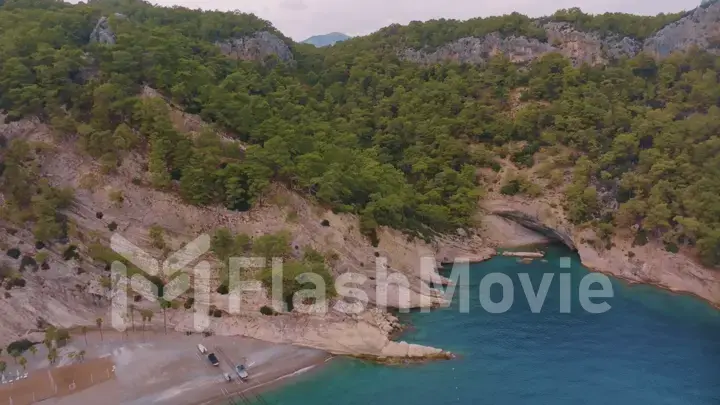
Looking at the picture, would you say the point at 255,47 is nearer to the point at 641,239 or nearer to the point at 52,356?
the point at 52,356

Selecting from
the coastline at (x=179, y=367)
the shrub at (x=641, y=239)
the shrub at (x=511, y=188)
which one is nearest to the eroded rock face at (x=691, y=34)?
the shrub at (x=511, y=188)

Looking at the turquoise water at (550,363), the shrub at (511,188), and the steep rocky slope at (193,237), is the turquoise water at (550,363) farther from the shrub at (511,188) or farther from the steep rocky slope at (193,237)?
the shrub at (511,188)

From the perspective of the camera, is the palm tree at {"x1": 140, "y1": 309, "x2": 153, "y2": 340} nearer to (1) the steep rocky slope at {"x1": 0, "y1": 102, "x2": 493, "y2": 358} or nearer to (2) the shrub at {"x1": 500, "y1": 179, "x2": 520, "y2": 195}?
(1) the steep rocky slope at {"x1": 0, "y1": 102, "x2": 493, "y2": 358}

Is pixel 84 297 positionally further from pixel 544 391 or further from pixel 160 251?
pixel 544 391

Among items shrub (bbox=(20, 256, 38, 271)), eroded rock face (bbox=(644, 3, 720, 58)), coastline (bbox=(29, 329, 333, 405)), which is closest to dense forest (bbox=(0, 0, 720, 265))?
shrub (bbox=(20, 256, 38, 271))

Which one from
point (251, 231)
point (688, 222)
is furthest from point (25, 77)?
point (688, 222)
